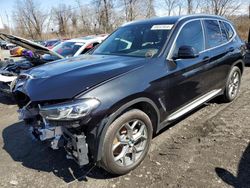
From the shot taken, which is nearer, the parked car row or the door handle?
the door handle

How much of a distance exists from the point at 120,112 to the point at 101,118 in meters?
0.28

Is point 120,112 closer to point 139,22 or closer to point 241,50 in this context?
point 139,22

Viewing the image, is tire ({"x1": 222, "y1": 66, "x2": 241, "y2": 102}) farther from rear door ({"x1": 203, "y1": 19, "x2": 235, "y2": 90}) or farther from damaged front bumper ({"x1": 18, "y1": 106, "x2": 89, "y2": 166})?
damaged front bumper ({"x1": 18, "y1": 106, "x2": 89, "y2": 166})

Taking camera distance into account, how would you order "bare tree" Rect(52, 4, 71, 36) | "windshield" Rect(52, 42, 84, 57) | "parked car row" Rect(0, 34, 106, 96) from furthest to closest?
1. "bare tree" Rect(52, 4, 71, 36)
2. "windshield" Rect(52, 42, 84, 57)
3. "parked car row" Rect(0, 34, 106, 96)

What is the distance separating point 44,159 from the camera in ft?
12.3

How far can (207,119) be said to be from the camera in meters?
4.83

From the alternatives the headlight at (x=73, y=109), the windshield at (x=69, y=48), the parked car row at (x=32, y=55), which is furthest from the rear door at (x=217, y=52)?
the windshield at (x=69, y=48)

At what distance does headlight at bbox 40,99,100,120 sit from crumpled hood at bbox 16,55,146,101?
10 cm

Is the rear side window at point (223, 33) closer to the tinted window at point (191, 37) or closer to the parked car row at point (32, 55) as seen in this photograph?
the tinted window at point (191, 37)

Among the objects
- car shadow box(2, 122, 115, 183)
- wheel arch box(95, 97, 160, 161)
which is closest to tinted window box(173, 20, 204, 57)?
wheel arch box(95, 97, 160, 161)

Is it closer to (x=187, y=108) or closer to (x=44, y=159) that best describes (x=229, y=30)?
(x=187, y=108)

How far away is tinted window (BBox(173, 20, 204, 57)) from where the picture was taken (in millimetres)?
3895

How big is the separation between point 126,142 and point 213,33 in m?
2.84

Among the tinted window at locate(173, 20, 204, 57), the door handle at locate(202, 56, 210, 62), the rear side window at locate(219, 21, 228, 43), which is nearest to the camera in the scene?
the tinted window at locate(173, 20, 204, 57)
